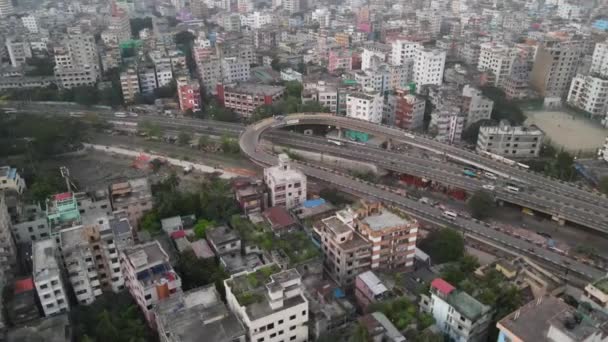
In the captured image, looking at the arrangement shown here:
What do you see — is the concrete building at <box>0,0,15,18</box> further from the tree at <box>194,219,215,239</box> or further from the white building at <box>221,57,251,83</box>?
the tree at <box>194,219,215,239</box>

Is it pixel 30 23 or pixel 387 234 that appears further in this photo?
pixel 30 23

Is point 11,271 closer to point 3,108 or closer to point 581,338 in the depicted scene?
point 581,338

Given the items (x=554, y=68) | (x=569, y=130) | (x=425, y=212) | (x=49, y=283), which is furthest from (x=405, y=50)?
(x=49, y=283)

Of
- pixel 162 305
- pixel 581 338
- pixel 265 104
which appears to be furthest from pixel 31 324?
pixel 265 104

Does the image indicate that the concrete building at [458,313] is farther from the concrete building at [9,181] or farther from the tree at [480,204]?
the concrete building at [9,181]

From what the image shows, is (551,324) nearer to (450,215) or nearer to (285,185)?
(450,215)
